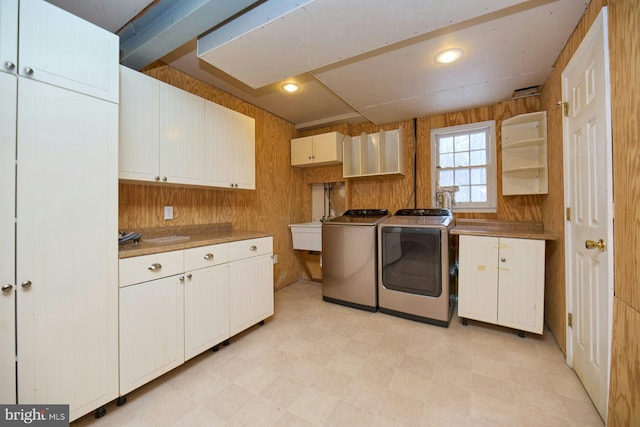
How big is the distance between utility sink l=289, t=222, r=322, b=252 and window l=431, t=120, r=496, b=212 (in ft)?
5.04

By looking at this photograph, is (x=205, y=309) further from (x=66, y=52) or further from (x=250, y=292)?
(x=66, y=52)

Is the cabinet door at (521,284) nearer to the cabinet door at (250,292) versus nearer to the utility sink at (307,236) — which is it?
the utility sink at (307,236)

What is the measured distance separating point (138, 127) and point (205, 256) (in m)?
0.99

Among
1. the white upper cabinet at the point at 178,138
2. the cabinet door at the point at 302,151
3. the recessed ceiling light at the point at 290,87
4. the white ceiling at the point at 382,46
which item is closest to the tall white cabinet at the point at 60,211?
the white upper cabinet at the point at 178,138

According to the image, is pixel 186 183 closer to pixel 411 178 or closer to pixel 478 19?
pixel 478 19

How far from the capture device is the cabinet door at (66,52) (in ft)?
3.60

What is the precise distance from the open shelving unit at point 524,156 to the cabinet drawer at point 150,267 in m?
2.98

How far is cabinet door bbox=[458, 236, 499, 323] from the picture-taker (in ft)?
7.03

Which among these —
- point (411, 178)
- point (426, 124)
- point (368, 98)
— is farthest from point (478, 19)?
point (411, 178)

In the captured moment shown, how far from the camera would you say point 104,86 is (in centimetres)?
132

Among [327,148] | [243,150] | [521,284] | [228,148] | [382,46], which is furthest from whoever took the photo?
[327,148]

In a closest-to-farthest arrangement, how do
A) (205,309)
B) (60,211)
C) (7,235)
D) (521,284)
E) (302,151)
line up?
(7,235), (60,211), (205,309), (521,284), (302,151)

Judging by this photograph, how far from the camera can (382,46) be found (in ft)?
5.37

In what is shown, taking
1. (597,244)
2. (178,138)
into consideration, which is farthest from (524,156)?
(178,138)
